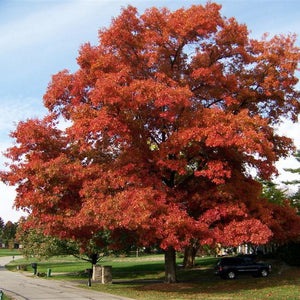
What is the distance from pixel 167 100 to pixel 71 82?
5904 mm

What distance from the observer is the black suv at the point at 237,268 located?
26.0 meters

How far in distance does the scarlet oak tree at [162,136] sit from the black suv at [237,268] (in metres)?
6.71

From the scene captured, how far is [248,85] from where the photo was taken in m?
18.9

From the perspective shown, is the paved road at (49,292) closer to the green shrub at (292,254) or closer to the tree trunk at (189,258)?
the green shrub at (292,254)

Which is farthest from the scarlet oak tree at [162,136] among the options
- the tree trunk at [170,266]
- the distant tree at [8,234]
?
the distant tree at [8,234]

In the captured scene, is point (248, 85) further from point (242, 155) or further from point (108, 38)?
point (108, 38)

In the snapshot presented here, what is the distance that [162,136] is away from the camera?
62.5 feet

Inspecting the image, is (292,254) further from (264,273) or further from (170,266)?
(170,266)

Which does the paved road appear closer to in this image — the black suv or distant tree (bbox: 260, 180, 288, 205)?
the black suv

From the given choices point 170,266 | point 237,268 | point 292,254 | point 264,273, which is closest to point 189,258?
point 237,268

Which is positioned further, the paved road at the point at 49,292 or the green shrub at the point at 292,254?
the green shrub at the point at 292,254

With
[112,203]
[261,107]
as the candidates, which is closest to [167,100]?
Answer: [112,203]

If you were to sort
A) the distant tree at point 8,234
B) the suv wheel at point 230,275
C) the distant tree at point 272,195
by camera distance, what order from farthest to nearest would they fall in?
the distant tree at point 8,234 < the distant tree at point 272,195 < the suv wheel at point 230,275

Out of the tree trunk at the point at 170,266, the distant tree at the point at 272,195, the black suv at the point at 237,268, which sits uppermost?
the distant tree at the point at 272,195
